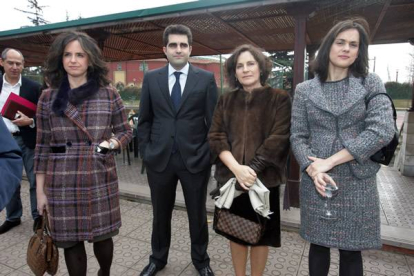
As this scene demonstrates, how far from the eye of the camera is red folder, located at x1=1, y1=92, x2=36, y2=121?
3105 millimetres

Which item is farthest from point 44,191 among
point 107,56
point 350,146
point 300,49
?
point 107,56

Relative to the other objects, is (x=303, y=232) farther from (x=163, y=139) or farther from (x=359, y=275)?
(x=163, y=139)

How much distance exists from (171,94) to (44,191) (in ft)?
3.93

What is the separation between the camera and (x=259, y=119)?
80.9 inches

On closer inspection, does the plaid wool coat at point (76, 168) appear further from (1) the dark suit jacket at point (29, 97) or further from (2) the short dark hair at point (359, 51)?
(1) the dark suit jacket at point (29, 97)

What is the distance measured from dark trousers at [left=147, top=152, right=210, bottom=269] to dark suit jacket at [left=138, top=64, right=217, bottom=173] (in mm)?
78

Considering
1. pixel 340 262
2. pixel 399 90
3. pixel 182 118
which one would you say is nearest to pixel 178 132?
pixel 182 118

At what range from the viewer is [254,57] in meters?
2.11

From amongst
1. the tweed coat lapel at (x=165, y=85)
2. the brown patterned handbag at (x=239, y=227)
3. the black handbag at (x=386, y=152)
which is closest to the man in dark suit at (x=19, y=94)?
the tweed coat lapel at (x=165, y=85)

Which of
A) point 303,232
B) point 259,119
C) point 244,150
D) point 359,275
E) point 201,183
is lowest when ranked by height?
point 359,275

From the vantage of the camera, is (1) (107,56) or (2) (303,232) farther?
(1) (107,56)

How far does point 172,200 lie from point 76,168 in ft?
3.15

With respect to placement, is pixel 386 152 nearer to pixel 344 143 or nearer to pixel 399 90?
pixel 344 143

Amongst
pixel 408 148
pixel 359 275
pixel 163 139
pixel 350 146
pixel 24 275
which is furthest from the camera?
pixel 408 148
